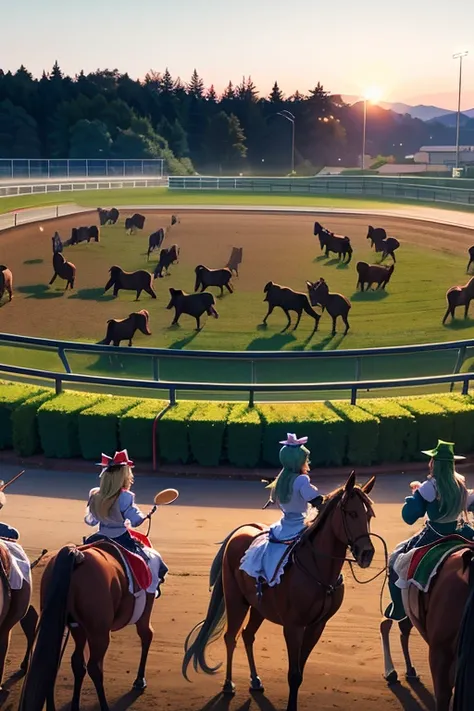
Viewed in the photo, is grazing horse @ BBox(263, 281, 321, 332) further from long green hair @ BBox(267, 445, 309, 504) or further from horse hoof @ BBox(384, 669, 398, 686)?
long green hair @ BBox(267, 445, 309, 504)

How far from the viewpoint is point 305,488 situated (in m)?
6.74

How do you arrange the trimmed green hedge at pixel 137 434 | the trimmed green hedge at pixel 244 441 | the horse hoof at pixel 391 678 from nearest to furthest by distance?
the horse hoof at pixel 391 678, the trimmed green hedge at pixel 244 441, the trimmed green hedge at pixel 137 434

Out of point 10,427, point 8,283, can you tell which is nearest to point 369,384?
point 10,427

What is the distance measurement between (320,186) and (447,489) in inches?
2604

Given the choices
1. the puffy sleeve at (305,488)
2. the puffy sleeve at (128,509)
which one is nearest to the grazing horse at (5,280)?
the puffy sleeve at (128,509)

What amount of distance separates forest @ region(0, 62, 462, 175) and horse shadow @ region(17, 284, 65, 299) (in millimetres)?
51624

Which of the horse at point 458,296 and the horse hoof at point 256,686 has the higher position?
the horse at point 458,296

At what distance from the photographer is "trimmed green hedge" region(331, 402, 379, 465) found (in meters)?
12.6

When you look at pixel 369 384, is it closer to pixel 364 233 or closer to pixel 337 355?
pixel 337 355

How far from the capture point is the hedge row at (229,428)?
1258cm

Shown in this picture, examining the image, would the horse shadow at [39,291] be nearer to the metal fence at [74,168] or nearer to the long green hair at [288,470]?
the long green hair at [288,470]

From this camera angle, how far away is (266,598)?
272 inches

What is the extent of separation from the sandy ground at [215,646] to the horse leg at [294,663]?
32 centimetres

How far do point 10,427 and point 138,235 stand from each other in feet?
109
